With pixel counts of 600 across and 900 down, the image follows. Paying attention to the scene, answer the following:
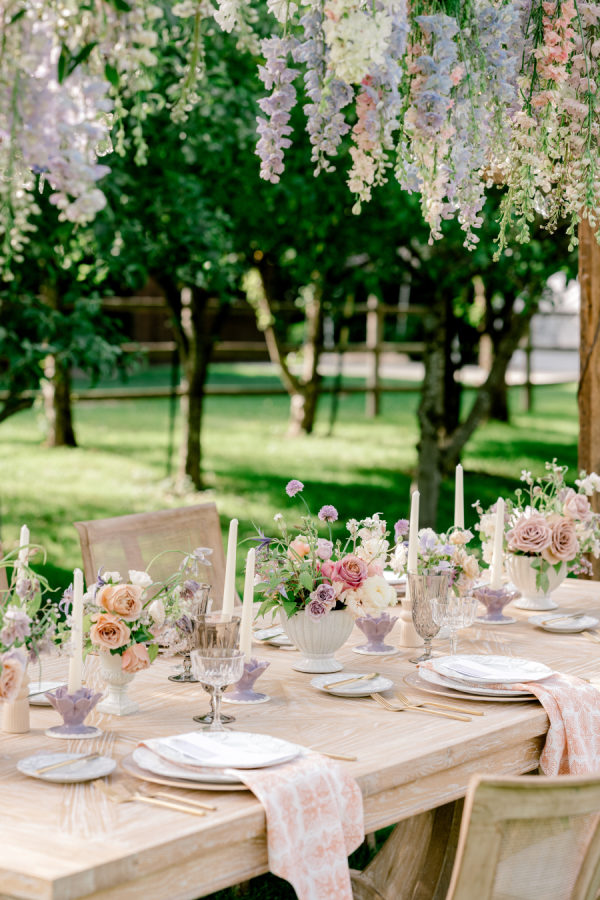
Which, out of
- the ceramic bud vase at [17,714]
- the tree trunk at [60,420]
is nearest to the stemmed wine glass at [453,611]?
the ceramic bud vase at [17,714]

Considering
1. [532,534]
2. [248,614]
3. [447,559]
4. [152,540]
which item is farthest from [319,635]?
[152,540]

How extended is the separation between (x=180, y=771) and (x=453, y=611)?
3.21ft

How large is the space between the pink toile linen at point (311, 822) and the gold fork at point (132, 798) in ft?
0.37

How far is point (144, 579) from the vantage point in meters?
2.39

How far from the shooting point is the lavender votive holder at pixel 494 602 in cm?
332

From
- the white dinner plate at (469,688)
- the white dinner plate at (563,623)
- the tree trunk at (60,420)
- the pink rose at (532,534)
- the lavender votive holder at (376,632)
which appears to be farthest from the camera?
the tree trunk at (60,420)

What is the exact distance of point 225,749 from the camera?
6.92ft

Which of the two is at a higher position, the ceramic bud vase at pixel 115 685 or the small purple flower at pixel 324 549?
the small purple flower at pixel 324 549

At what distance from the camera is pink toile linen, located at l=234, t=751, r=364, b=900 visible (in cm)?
191

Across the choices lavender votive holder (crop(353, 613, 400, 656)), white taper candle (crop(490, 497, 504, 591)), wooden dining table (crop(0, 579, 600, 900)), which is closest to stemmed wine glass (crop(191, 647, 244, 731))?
wooden dining table (crop(0, 579, 600, 900))

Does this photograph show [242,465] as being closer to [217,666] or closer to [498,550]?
[498,550]

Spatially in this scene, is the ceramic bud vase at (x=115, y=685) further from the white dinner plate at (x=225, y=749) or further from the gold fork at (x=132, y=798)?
the gold fork at (x=132, y=798)

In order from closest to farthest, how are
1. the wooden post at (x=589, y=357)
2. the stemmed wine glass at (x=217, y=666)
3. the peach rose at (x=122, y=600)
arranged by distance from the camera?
the stemmed wine glass at (x=217, y=666), the peach rose at (x=122, y=600), the wooden post at (x=589, y=357)

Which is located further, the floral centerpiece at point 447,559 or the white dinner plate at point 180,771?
the floral centerpiece at point 447,559
